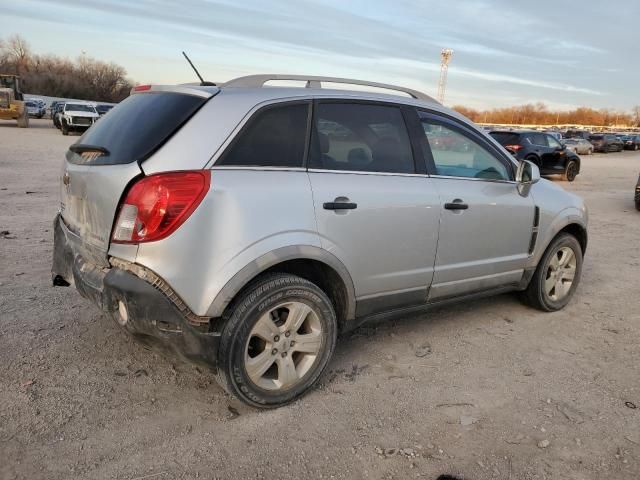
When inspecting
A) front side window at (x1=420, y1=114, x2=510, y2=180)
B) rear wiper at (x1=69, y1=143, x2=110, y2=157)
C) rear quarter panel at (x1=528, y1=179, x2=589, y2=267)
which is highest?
front side window at (x1=420, y1=114, x2=510, y2=180)

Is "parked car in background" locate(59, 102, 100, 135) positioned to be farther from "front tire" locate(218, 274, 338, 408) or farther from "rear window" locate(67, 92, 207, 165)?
"front tire" locate(218, 274, 338, 408)

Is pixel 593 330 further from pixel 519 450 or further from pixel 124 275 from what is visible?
pixel 124 275

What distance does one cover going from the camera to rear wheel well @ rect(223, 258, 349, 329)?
124 inches

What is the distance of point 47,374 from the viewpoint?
10.8 ft

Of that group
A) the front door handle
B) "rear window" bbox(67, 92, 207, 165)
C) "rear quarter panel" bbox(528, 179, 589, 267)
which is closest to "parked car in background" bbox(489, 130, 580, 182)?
"rear quarter panel" bbox(528, 179, 589, 267)

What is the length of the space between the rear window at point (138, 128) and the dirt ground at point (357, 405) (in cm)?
115

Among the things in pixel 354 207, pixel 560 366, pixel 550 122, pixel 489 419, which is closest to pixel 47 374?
pixel 354 207

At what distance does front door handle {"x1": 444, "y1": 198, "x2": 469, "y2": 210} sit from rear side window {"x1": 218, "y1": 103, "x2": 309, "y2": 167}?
45.9 inches

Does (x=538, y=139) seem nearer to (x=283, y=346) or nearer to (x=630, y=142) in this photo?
(x=283, y=346)

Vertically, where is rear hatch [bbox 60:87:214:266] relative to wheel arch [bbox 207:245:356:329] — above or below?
above

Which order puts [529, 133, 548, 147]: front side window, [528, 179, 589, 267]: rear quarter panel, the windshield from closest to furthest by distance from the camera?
[528, 179, 589, 267]: rear quarter panel < [529, 133, 548, 147]: front side window < the windshield

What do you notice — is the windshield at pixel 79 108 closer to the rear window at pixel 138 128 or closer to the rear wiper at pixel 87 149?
the rear wiper at pixel 87 149

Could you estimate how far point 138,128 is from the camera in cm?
297

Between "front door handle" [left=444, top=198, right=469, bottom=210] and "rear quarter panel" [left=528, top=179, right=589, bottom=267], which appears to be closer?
"front door handle" [left=444, top=198, right=469, bottom=210]
